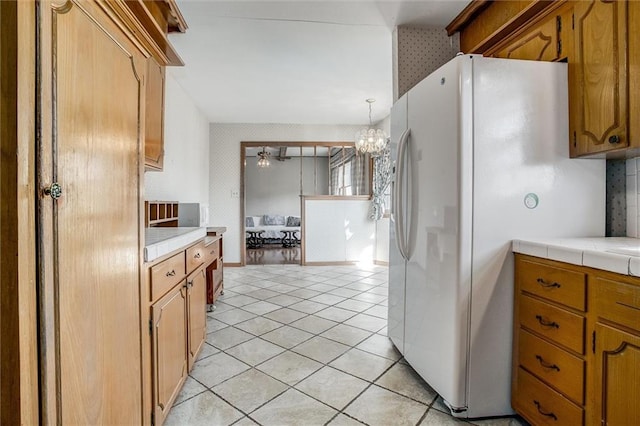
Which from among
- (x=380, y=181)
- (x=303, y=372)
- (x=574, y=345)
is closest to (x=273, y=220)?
(x=380, y=181)

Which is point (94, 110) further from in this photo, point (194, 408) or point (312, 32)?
point (312, 32)

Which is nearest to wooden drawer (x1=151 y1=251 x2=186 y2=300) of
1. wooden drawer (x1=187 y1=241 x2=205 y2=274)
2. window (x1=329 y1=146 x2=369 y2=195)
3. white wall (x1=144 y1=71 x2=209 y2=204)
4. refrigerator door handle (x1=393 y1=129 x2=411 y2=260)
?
wooden drawer (x1=187 y1=241 x2=205 y2=274)

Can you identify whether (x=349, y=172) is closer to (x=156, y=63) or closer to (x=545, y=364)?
(x=156, y=63)

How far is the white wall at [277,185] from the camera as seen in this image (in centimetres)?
992

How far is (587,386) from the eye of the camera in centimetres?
118

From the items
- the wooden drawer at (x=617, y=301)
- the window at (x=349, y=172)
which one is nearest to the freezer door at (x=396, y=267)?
the wooden drawer at (x=617, y=301)

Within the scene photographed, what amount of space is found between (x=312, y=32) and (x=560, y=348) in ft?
8.91

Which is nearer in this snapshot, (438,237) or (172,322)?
(172,322)

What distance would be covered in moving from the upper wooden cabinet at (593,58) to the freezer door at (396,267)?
80 cm

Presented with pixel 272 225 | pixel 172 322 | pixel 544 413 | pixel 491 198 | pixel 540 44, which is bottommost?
pixel 544 413

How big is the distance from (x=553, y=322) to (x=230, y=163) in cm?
517

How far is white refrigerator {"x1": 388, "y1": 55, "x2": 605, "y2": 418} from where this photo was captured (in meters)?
1.51

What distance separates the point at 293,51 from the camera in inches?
118

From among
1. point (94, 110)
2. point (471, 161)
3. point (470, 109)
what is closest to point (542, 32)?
point (470, 109)
